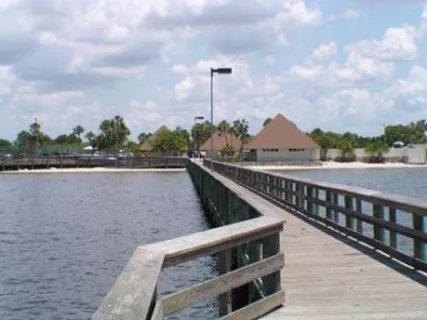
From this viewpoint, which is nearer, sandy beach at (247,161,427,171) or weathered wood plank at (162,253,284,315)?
weathered wood plank at (162,253,284,315)

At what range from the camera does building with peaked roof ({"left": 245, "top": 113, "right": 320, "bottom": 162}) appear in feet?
390

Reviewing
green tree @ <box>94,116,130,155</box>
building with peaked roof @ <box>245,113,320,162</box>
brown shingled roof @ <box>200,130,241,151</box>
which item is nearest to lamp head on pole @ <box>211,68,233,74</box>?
building with peaked roof @ <box>245,113,320,162</box>

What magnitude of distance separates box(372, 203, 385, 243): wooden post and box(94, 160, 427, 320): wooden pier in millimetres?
16

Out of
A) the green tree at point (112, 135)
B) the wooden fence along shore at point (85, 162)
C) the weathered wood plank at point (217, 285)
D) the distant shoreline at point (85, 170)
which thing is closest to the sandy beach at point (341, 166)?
the distant shoreline at point (85, 170)

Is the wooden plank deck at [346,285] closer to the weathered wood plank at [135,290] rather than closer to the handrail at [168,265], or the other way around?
the handrail at [168,265]

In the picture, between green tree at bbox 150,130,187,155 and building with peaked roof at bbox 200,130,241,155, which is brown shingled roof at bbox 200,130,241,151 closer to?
building with peaked roof at bbox 200,130,241,155

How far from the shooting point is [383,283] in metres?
8.16

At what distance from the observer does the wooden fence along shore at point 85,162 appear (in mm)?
101688

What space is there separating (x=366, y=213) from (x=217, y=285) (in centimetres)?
906

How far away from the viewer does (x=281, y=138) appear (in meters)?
121

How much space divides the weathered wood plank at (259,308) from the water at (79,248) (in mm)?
4870

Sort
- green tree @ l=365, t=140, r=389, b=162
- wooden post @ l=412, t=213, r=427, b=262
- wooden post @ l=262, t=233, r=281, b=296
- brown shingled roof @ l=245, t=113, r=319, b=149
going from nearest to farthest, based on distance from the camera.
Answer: wooden post @ l=262, t=233, r=281, b=296
wooden post @ l=412, t=213, r=427, b=262
brown shingled roof @ l=245, t=113, r=319, b=149
green tree @ l=365, t=140, r=389, b=162

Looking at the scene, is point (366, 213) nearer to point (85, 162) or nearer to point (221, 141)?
point (85, 162)

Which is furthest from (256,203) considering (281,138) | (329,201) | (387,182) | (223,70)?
(281,138)
